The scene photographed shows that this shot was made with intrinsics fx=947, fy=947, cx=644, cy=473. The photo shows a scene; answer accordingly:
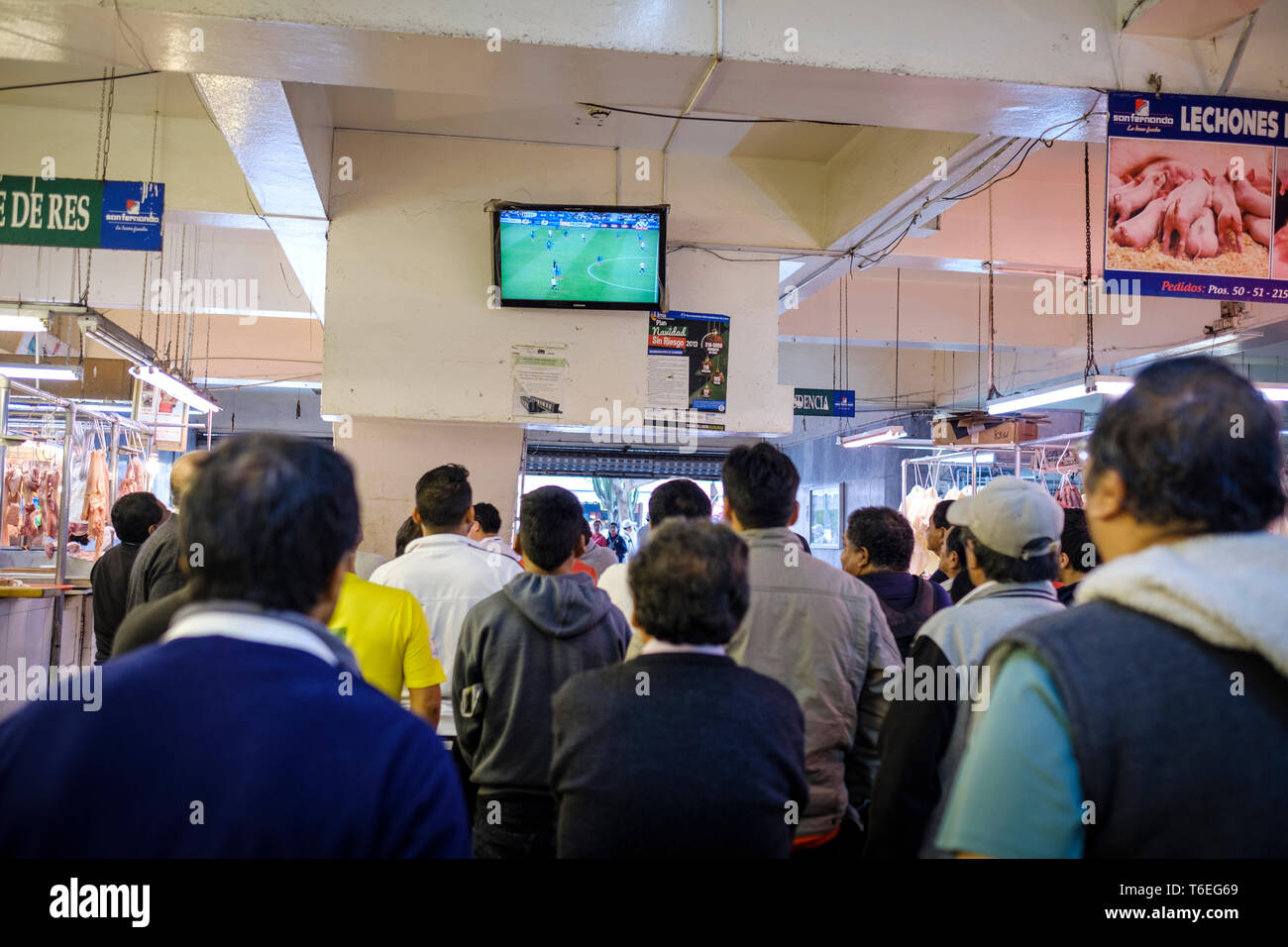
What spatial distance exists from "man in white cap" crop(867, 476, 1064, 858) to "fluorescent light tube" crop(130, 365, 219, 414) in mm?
7151

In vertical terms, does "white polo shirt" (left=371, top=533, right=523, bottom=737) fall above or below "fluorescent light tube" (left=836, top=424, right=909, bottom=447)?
below

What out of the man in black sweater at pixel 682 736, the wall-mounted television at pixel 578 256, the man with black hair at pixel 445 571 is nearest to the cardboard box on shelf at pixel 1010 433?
the wall-mounted television at pixel 578 256

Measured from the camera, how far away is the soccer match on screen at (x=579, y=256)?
587 centimetres

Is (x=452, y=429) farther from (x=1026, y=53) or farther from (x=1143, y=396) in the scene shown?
(x=1143, y=396)

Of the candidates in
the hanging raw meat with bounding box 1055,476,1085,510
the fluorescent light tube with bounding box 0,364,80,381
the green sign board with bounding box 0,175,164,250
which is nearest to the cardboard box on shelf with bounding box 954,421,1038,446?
the hanging raw meat with bounding box 1055,476,1085,510

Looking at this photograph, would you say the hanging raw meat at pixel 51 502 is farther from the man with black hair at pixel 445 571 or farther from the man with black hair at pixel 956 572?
the man with black hair at pixel 956 572

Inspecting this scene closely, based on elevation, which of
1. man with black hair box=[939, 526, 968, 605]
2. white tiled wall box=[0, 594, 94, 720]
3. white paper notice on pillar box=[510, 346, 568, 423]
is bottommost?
white tiled wall box=[0, 594, 94, 720]

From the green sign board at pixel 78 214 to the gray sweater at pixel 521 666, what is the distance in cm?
359

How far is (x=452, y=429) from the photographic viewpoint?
21.7 ft

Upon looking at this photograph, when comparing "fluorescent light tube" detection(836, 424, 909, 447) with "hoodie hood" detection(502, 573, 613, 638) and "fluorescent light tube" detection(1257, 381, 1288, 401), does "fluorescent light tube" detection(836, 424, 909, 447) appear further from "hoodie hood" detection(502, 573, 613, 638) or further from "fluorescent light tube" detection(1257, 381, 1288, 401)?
"hoodie hood" detection(502, 573, 613, 638)

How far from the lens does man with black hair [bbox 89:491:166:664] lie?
4770 millimetres

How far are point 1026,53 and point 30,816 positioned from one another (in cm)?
446

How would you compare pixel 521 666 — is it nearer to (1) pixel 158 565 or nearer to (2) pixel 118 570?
(1) pixel 158 565
